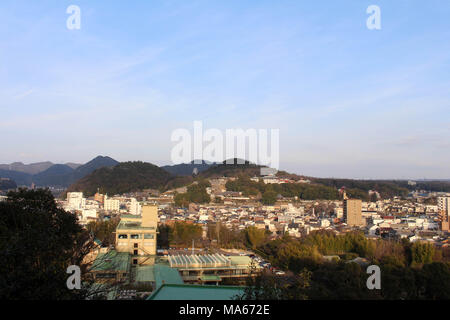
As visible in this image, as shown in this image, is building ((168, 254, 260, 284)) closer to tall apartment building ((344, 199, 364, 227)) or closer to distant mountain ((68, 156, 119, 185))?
tall apartment building ((344, 199, 364, 227))

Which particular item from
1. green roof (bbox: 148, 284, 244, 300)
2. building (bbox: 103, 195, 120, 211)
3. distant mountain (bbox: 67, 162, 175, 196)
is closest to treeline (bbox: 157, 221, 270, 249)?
green roof (bbox: 148, 284, 244, 300)

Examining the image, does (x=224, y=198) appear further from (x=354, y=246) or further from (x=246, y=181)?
(x=354, y=246)

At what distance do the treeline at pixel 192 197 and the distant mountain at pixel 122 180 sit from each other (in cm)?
633

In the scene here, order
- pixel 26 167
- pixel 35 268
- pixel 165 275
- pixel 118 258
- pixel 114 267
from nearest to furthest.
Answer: pixel 35 268 < pixel 114 267 < pixel 165 275 < pixel 118 258 < pixel 26 167

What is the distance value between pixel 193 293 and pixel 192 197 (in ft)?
96.1

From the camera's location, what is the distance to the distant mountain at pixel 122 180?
123 feet

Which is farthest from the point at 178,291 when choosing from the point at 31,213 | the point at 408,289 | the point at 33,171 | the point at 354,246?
the point at 33,171

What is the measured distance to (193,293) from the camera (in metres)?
3.68

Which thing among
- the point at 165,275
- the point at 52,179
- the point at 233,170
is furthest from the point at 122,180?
the point at 165,275

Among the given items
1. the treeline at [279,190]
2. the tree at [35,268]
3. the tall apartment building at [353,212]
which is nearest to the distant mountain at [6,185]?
the treeline at [279,190]

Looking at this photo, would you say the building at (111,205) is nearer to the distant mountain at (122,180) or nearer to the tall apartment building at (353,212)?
the distant mountain at (122,180)

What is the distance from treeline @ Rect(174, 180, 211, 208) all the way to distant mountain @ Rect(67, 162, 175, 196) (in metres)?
6.33

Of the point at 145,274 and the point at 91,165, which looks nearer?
the point at 145,274

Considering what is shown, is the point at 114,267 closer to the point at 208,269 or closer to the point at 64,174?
the point at 208,269
